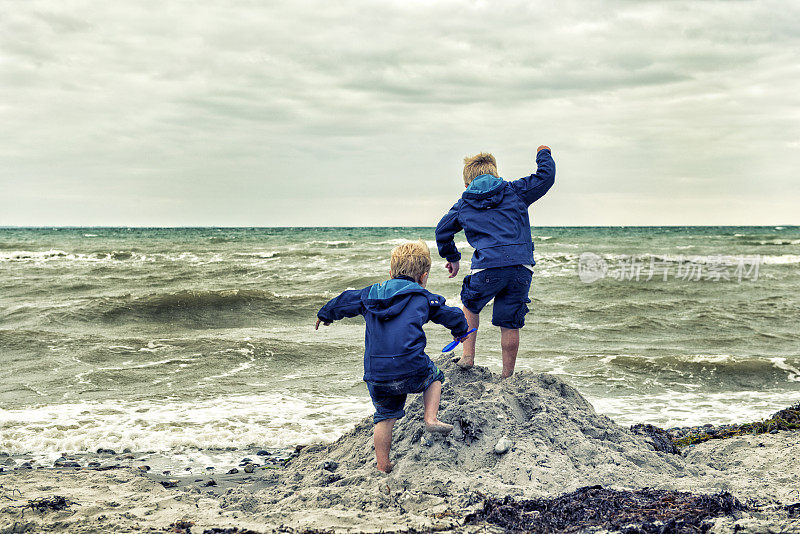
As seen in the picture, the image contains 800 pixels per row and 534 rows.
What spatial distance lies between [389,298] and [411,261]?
0.29 meters

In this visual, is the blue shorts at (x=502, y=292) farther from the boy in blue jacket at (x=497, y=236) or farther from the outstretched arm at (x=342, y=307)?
the outstretched arm at (x=342, y=307)

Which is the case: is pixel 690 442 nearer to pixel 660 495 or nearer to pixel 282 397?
pixel 660 495

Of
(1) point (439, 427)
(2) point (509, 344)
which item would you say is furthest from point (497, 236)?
(1) point (439, 427)

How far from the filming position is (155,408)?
6363mm

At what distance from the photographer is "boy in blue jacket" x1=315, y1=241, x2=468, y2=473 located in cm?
345

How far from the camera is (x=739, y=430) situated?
202 inches

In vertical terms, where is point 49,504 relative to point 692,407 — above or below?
above

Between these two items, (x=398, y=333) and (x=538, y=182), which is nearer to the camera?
(x=398, y=333)

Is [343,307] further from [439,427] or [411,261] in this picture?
[439,427]

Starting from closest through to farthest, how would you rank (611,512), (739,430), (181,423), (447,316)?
(611,512), (447,316), (739,430), (181,423)

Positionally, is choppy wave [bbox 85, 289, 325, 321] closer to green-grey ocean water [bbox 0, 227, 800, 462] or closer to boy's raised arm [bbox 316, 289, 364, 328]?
green-grey ocean water [bbox 0, 227, 800, 462]

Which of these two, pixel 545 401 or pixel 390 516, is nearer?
pixel 390 516

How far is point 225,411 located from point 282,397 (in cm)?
76

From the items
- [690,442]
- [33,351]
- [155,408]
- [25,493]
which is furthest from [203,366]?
[690,442]
